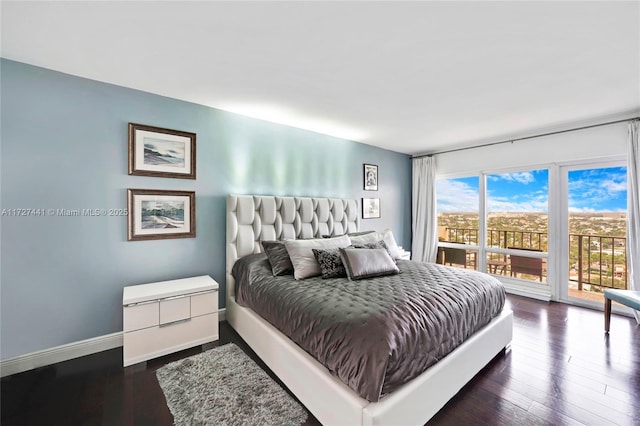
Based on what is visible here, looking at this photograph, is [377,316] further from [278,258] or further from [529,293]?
[529,293]

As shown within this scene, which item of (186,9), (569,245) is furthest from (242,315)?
(569,245)

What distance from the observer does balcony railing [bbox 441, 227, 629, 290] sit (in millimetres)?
3551

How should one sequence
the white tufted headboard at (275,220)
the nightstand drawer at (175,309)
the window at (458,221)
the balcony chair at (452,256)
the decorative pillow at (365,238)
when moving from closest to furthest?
the nightstand drawer at (175,309)
the white tufted headboard at (275,220)
the decorative pillow at (365,238)
the window at (458,221)
the balcony chair at (452,256)

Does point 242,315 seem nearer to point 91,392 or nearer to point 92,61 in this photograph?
point 91,392

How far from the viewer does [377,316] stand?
5.35ft

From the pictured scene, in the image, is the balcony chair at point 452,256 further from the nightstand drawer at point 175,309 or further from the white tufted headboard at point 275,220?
the nightstand drawer at point 175,309

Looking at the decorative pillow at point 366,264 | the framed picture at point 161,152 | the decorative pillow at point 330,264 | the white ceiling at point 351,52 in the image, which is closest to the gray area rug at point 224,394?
the decorative pillow at point 330,264

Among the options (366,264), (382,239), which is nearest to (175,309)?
(366,264)

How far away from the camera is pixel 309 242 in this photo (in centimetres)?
294

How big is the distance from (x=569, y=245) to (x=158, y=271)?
5284 millimetres

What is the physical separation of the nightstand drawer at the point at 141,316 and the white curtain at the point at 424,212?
14.6 feet

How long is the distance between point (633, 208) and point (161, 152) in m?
5.32

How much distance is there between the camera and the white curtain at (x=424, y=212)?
5.18 metres

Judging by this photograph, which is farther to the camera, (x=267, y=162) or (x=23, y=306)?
(x=267, y=162)
